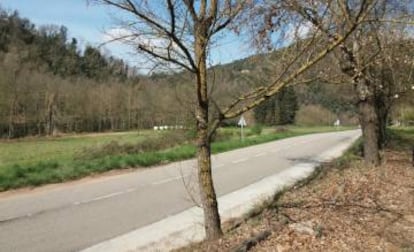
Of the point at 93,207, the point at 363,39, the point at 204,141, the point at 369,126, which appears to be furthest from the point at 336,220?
the point at 369,126

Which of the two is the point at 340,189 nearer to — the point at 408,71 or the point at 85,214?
the point at 85,214

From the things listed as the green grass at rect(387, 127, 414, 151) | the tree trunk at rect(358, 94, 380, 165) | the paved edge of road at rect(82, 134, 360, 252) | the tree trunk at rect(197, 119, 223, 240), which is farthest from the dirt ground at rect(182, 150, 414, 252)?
the green grass at rect(387, 127, 414, 151)

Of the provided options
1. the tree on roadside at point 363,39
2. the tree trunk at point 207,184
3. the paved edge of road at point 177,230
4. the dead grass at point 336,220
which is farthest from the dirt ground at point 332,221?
the tree on roadside at point 363,39

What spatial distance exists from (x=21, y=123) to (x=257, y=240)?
7514 cm

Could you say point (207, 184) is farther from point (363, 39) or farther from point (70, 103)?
point (70, 103)

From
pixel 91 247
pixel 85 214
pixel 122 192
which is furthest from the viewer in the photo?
pixel 122 192

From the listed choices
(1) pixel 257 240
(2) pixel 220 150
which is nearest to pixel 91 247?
(1) pixel 257 240

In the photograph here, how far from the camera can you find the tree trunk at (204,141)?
7.05 metres

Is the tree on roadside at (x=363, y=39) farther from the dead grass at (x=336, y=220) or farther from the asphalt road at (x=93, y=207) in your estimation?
the asphalt road at (x=93, y=207)

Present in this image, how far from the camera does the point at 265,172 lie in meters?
19.7

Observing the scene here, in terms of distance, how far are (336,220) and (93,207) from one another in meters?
5.84

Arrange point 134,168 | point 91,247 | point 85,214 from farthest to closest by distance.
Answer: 1. point 134,168
2. point 85,214
3. point 91,247

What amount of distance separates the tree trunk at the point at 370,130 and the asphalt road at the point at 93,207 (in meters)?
3.62

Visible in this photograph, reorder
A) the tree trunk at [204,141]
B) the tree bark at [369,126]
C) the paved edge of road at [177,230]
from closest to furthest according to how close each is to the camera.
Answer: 1. the tree trunk at [204,141]
2. the paved edge of road at [177,230]
3. the tree bark at [369,126]
